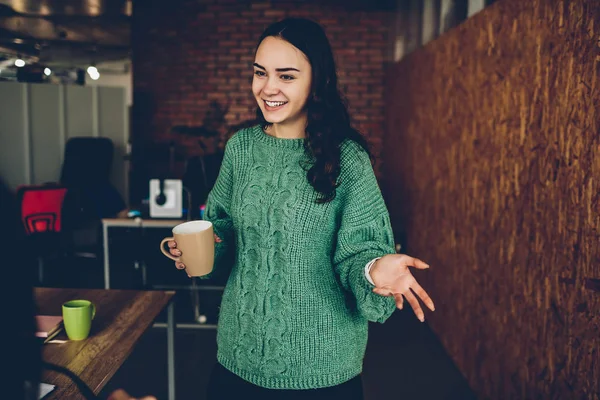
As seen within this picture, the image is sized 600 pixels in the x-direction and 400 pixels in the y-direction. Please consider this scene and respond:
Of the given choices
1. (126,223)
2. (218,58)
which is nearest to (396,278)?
(126,223)

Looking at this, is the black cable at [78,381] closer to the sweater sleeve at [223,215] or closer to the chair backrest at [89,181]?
the sweater sleeve at [223,215]

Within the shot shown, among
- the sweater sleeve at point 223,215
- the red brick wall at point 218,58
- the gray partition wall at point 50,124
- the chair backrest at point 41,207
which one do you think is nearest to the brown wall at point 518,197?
the sweater sleeve at point 223,215

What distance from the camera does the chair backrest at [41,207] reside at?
419cm

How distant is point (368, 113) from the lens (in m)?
5.70

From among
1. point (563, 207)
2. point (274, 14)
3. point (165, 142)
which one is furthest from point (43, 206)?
point (563, 207)

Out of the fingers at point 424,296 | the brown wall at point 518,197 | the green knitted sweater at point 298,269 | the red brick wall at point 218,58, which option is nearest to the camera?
the fingers at point 424,296

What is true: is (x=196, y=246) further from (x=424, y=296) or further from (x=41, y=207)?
(x=41, y=207)

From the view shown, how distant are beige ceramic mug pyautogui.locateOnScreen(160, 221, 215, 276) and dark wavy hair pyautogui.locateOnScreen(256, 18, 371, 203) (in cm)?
27

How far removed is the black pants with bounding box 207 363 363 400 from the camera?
1.14 m

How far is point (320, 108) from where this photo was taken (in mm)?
1189

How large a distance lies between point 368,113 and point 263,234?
4727 mm

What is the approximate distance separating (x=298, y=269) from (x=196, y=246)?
9.2 inches

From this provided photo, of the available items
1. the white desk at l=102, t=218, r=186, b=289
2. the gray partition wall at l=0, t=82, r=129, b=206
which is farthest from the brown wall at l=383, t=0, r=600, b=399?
the gray partition wall at l=0, t=82, r=129, b=206

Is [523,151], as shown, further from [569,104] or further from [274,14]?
[274,14]
